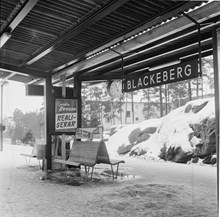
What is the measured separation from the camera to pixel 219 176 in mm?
3490

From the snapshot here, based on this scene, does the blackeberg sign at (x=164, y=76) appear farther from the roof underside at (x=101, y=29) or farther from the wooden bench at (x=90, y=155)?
the wooden bench at (x=90, y=155)

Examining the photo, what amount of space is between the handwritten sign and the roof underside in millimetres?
1516

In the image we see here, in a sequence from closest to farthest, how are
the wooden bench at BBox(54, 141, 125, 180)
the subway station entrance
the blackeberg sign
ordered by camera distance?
the subway station entrance → the blackeberg sign → the wooden bench at BBox(54, 141, 125, 180)

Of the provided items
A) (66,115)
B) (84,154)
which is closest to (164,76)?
(84,154)

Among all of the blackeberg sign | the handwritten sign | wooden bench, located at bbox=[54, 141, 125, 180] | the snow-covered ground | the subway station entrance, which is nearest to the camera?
the subway station entrance

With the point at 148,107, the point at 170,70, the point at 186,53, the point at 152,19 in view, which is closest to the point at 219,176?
the point at 170,70

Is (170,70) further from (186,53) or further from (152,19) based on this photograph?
(186,53)

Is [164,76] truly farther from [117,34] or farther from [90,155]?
[90,155]

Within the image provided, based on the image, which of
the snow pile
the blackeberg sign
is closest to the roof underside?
the blackeberg sign

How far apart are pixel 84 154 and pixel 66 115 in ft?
5.68

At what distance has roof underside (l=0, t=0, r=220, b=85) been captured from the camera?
408 cm

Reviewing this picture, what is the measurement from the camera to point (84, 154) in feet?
24.6

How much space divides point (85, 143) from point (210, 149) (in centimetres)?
600

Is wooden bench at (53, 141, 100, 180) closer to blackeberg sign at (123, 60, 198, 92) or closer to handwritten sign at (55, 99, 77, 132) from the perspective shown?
handwritten sign at (55, 99, 77, 132)
